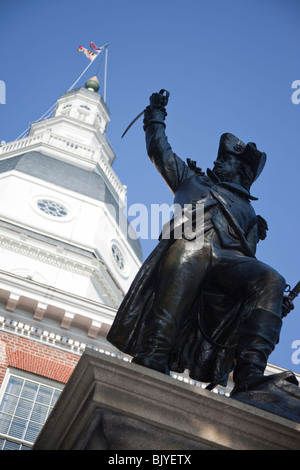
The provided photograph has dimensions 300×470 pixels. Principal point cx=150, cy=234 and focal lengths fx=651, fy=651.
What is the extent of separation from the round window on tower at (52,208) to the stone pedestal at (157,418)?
2796cm

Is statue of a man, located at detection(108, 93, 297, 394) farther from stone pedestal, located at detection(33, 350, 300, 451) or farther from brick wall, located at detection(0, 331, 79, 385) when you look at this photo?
brick wall, located at detection(0, 331, 79, 385)

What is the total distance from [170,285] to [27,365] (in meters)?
11.8

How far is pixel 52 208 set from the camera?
104 feet

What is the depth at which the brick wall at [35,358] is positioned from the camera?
15.6 metres

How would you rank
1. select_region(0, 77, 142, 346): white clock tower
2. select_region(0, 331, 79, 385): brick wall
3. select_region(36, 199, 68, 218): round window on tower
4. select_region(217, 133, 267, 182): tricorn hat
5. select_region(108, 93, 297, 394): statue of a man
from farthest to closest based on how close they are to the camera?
select_region(36, 199, 68, 218): round window on tower < select_region(0, 77, 142, 346): white clock tower < select_region(0, 331, 79, 385): brick wall < select_region(217, 133, 267, 182): tricorn hat < select_region(108, 93, 297, 394): statue of a man

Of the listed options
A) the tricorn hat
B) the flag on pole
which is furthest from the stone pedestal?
the flag on pole

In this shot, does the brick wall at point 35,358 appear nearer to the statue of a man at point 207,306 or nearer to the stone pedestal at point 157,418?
the statue of a man at point 207,306

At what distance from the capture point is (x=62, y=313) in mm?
16734

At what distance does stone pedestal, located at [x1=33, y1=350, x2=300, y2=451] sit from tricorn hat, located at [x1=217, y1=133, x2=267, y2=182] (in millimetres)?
2686

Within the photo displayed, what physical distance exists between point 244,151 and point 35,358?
11.4 m

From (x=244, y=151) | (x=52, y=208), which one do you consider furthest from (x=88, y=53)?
(x=244, y=151)

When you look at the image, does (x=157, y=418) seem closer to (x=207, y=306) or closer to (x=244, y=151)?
(x=207, y=306)

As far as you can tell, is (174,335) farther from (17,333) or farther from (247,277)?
(17,333)

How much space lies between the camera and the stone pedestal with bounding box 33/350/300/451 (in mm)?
3408
